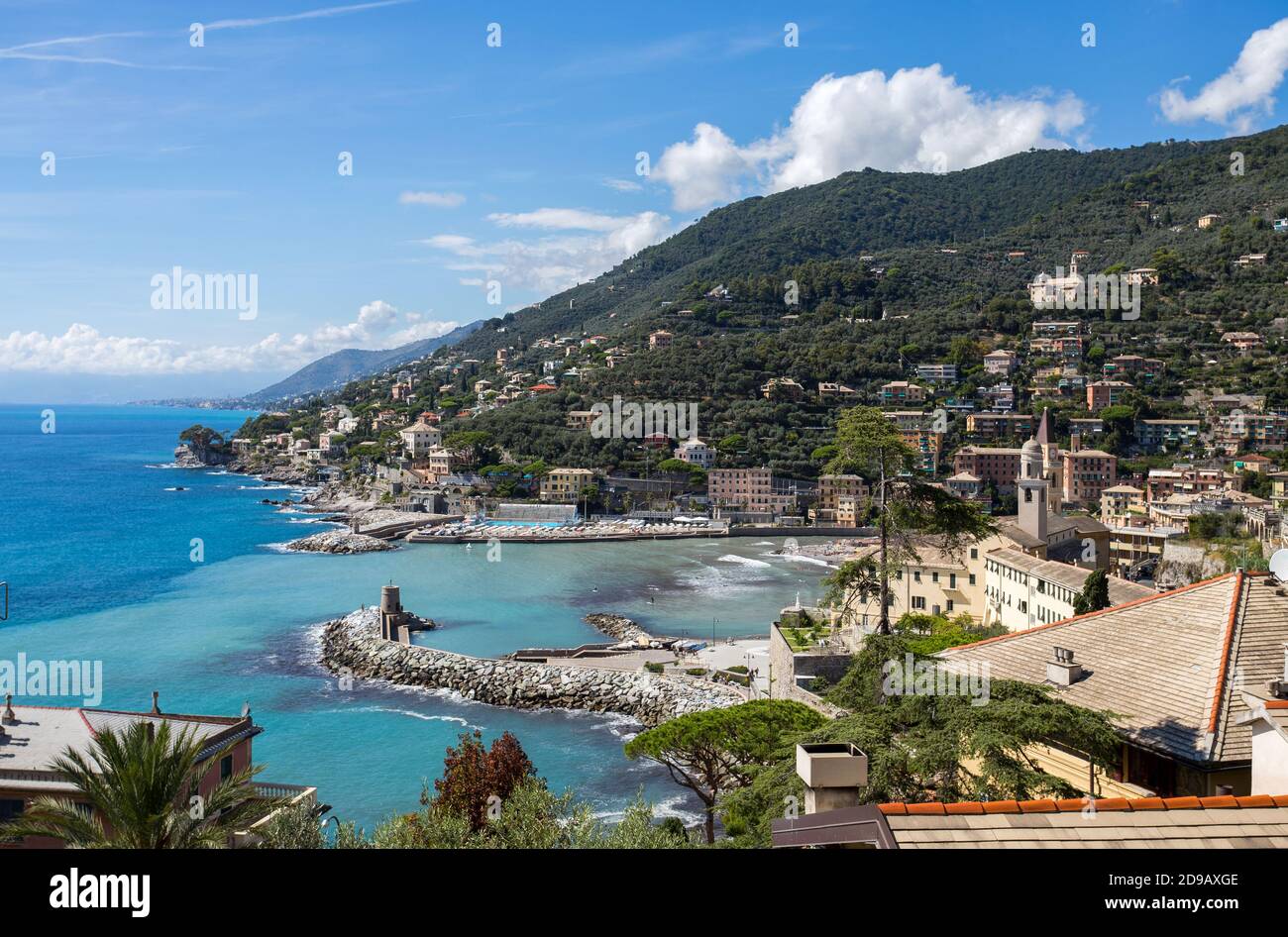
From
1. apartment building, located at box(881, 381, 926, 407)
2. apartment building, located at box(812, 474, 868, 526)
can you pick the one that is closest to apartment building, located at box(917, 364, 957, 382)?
apartment building, located at box(881, 381, 926, 407)

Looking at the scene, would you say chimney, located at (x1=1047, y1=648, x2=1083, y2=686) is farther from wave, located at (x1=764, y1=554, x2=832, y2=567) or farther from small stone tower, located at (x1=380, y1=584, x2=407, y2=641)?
wave, located at (x1=764, y1=554, x2=832, y2=567)

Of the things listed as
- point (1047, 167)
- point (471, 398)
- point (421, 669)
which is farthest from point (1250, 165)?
point (421, 669)

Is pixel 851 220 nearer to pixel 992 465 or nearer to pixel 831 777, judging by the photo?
pixel 992 465

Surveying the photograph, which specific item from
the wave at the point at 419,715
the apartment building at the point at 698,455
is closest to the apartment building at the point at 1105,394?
the apartment building at the point at 698,455

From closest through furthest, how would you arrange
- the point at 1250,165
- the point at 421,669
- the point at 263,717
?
1. the point at 263,717
2. the point at 421,669
3. the point at 1250,165

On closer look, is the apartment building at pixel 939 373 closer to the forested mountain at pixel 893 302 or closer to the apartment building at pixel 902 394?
the forested mountain at pixel 893 302

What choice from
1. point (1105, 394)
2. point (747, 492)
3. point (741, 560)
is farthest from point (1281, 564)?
point (1105, 394)
